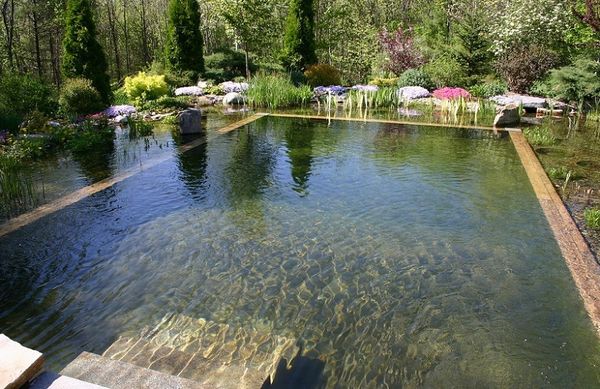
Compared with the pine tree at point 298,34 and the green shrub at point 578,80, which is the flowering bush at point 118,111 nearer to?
the pine tree at point 298,34

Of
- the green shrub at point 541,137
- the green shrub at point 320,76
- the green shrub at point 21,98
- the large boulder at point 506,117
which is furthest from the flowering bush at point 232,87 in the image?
the green shrub at point 541,137

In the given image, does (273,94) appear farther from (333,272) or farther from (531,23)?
(333,272)

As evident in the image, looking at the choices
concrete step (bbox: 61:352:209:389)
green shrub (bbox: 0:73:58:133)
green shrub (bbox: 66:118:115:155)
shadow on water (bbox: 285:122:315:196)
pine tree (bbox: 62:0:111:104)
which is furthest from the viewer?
pine tree (bbox: 62:0:111:104)

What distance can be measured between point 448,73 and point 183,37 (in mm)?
8931

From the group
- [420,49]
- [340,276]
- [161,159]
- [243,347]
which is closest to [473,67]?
[420,49]

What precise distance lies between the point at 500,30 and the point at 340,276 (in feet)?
45.5

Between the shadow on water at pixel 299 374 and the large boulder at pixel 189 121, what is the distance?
7509mm

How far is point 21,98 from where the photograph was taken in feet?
32.3

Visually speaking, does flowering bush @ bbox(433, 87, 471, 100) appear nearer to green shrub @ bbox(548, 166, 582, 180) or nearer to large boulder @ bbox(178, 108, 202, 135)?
green shrub @ bbox(548, 166, 582, 180)

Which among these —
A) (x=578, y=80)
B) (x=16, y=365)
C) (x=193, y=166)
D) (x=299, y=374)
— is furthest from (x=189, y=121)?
(x=578, y=80)

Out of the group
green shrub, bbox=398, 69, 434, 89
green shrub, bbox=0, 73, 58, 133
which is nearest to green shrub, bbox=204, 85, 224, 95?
green shrub, bbox=0, 73, 58, 133

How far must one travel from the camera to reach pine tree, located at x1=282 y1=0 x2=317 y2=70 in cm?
1714

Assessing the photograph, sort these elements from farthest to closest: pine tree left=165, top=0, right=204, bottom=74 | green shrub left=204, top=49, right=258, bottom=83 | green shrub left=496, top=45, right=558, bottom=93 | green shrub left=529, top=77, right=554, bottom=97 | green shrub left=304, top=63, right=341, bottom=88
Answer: green shrub left=204, top=49, right=258, bottom=83
green shrub left=304, top=63, right=341, bottom=88
pine tree left=165, top=0, right=204, bottom=74
green shrub left=496, top=45, right=558, bottom=93
green shrub left=529, top=77, right=554, bottom=97

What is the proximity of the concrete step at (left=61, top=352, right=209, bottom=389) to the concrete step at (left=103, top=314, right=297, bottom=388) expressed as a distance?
0.31 metres
